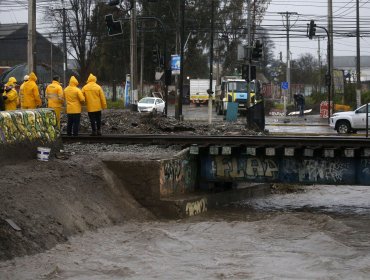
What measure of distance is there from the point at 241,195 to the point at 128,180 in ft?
15.2

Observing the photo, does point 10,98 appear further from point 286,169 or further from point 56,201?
point 56,201

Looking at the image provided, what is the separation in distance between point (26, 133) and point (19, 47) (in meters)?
85.9

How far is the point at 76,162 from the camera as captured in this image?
46.4ft

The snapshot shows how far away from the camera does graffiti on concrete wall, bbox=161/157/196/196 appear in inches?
567

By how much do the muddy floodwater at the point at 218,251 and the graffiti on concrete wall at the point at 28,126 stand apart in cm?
278

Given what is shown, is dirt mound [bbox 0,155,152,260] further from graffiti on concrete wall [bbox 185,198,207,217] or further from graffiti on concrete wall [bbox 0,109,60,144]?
graffiti on concrete wall [bbox 185,198,207,217]

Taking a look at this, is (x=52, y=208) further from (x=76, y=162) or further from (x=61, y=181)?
(x=76, y=162)

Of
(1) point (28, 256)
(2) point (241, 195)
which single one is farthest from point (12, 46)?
(1) point (28, 256)

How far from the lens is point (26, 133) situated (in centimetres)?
1369

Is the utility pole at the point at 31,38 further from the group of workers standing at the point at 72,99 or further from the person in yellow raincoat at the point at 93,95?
the person in yellow raincoat at the point at 93,95

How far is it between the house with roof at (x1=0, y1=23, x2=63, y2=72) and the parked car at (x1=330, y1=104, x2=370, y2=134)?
2429 inches

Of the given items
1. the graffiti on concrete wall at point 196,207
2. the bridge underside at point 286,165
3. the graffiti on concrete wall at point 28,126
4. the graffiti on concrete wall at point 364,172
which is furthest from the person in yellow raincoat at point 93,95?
the graffiti on concrete wall at point 364,172

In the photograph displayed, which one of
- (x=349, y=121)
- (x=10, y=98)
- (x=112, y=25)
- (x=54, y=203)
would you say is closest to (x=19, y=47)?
(x=112, y=25)

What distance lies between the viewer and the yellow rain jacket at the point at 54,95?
727 inches
